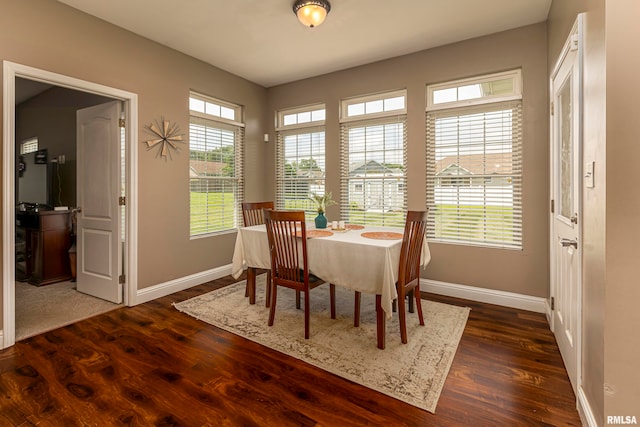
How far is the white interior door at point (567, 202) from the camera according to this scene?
1812 millimetres

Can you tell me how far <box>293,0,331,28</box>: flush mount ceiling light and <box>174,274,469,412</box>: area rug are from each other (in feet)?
8.80

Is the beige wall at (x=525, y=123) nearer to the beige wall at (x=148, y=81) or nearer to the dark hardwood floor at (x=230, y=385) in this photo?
the dark hardwood floor at (x=230, y=385)

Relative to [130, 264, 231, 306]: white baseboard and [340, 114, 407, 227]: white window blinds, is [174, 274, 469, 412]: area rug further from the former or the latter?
[340, 114, 407, 227]: white window blinds

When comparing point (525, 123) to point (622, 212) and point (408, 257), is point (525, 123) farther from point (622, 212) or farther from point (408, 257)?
point (622, 212)

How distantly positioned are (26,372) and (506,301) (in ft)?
13.4

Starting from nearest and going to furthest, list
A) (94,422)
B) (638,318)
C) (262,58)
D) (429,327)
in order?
(638,318), (94,422), (429,327), (262,58)

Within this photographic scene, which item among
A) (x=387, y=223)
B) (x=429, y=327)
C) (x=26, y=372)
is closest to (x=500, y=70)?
(x=387, y=223)

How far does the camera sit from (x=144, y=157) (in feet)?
11.2

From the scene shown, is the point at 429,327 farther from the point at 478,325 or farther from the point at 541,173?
the point at 541,173

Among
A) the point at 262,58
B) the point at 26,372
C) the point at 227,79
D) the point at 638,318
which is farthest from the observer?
the point at 227,79

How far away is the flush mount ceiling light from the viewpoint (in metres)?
2.67

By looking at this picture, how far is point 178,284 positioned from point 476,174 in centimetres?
367

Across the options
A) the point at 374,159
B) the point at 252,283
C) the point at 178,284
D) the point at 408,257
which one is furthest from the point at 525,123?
the point at 178,284

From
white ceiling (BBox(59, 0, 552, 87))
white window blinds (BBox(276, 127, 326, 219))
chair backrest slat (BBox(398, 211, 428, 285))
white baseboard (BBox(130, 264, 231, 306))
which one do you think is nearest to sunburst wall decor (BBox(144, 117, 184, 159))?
white ceiling (BBox(59, 0, 552, 87))
